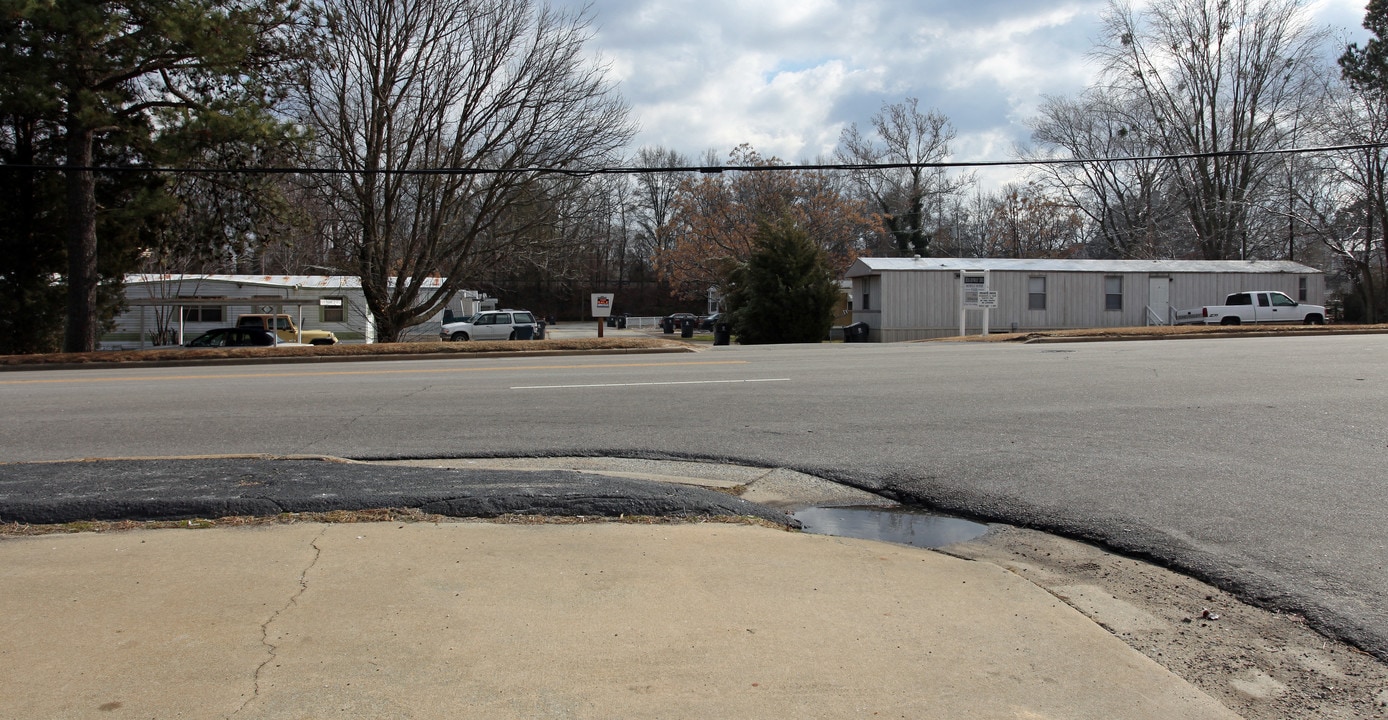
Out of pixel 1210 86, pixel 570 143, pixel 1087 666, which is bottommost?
pixel 1087 666

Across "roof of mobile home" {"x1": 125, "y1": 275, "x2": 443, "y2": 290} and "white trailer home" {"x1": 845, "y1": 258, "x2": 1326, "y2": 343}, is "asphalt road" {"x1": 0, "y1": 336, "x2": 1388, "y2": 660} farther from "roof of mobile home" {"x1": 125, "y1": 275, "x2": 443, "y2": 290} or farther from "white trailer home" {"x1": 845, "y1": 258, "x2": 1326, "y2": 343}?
"roof of mobile home" {"x1": 125, "y1": 275, "x2": 443, "y2": 290}

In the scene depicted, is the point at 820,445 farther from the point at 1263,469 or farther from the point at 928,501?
the point at 1263,469

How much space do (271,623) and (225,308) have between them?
3929 centimetres

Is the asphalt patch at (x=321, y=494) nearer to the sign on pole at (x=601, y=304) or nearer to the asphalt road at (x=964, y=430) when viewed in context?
the asphalt road at (x=964, y=430)

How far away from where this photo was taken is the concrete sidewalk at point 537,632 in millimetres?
3467

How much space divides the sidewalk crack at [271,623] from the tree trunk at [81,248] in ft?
68.2

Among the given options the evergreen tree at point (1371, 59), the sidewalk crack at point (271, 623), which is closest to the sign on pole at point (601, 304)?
the sidewalk crack at point (271, 623)

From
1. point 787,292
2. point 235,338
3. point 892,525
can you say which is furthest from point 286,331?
point 892,525

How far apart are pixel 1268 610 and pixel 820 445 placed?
14.4 ft

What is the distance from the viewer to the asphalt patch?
594 centimetres

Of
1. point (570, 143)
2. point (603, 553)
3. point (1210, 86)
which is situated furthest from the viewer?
point (1210, 86)

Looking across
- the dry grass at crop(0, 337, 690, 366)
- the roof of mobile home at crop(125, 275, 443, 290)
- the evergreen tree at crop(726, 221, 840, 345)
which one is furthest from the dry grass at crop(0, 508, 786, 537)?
the roof of mobile home at crop(125, 275, 443, 290)

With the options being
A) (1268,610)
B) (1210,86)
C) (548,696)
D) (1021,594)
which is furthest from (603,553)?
(1210,86)

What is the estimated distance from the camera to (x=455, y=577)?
15.7ft
